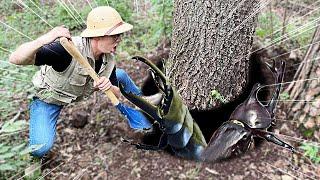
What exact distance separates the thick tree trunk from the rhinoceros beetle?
231mm

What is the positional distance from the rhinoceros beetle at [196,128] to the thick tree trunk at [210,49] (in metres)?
0.23

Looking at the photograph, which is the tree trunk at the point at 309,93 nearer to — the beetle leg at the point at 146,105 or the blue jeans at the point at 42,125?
the beetle leg at the point at 146,105

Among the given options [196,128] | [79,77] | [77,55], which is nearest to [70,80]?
[79,77]

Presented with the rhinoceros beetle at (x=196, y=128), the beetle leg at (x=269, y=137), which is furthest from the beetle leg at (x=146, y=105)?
the beetle leg at (x=269, y=137)

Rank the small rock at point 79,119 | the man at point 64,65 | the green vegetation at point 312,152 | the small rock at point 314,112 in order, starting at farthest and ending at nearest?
the small rock at point 79,119
the small rock at point 314,112
the green vegetation at point 312,152
the man at point 64,65

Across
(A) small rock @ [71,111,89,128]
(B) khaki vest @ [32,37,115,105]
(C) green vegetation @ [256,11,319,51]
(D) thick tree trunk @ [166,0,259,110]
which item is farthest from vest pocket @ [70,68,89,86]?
(C) green vegetation @ [256,11,319,51]

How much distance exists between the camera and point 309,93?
2.42 metres

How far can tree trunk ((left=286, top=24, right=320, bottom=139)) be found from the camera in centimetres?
238

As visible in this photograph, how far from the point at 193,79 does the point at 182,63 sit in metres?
0.14

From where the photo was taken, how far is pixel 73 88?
2.24 m

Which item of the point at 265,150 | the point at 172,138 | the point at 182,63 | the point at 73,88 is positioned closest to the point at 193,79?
the point at 182,63

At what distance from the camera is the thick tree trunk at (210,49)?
2.38 metres

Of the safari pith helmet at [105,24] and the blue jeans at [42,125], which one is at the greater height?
the safari pith helmet at [105,24]

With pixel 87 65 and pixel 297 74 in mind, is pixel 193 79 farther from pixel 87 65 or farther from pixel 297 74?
pixel 87 65
